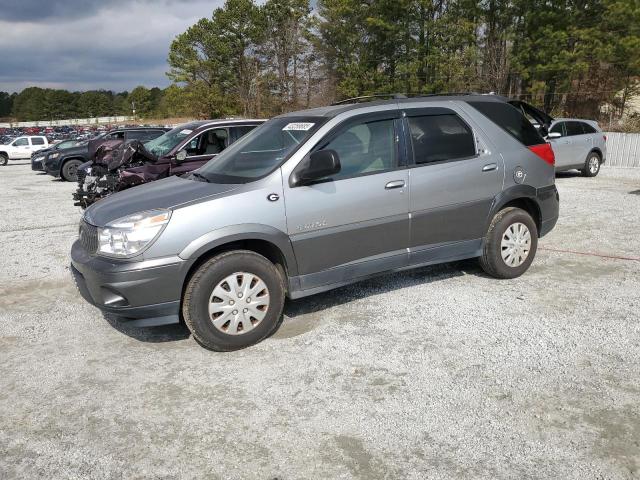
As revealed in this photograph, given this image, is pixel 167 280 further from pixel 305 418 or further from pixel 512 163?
pixel 512 163

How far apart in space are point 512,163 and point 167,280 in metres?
3.50

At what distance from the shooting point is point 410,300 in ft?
16.4

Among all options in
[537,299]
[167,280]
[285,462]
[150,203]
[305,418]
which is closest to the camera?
[285,462]

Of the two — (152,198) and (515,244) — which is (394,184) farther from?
(152,198)

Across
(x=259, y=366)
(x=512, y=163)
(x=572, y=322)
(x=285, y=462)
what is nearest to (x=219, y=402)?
(x=259, y=366)

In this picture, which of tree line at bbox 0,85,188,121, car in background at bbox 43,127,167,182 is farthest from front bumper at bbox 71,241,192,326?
tree line at bbox 0,85,188,121

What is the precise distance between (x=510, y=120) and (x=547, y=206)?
1.00 m

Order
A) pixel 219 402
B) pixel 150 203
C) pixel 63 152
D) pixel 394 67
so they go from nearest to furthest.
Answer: pixel 219 402
pixel 150 203
pixel 63 152
pixel 394 67

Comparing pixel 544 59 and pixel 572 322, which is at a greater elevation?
pixel 544 59

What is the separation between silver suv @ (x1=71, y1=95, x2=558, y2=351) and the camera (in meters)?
3.82

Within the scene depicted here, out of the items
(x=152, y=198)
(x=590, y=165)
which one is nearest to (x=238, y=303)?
(x=152, y=198)

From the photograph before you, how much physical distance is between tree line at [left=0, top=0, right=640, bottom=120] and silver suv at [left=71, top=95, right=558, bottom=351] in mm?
21148

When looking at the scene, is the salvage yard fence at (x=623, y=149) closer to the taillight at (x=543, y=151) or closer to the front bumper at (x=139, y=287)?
the taillight at (x=543, y=151)

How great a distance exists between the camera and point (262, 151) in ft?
15.2
